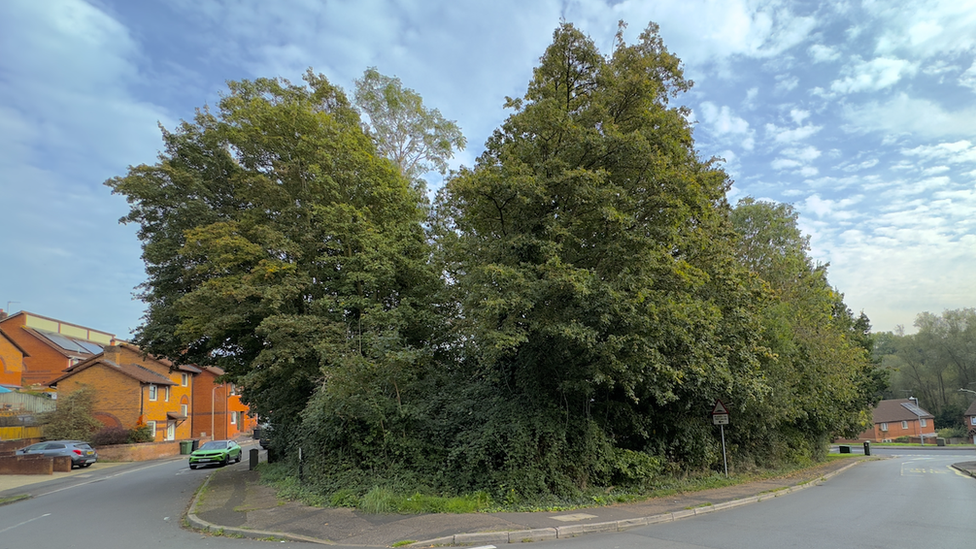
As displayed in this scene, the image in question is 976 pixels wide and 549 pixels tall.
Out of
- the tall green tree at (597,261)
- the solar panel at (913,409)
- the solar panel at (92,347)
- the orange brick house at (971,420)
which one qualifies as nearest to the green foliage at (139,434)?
the solar panel at (92,347)

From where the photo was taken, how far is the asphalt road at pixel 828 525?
8430mm

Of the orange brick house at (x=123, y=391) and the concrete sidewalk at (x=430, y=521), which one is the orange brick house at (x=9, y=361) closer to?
the orange brick house at (x=123, y=391)

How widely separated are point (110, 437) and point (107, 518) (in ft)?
93.0

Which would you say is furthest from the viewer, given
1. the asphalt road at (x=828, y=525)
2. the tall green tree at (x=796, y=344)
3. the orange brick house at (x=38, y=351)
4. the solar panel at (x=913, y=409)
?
the solar panel at (x=913, y=409)

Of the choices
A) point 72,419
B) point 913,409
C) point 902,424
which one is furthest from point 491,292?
point 902,424

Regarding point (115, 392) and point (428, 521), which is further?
point (115, 392)

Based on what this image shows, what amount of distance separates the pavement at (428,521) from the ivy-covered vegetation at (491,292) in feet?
3.70

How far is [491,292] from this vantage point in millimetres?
11352

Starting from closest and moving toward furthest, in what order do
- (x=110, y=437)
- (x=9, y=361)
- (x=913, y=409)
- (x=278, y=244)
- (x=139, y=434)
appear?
(x=278, y=244), (x=110, y=437), (x=139, y=434), (x=9, y=361), (x=913, y=409)

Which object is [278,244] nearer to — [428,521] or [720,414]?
[428,521]

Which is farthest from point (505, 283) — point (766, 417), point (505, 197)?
point (766, 417)

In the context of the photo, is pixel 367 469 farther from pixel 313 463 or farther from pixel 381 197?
pixel 381 197

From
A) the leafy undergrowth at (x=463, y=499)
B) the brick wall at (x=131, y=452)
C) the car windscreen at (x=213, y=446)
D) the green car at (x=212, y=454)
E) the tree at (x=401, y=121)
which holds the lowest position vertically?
the brick wall at (x=131, y=452)

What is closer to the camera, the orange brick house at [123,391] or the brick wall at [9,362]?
the orange brick house at [123,391]
